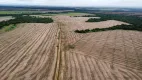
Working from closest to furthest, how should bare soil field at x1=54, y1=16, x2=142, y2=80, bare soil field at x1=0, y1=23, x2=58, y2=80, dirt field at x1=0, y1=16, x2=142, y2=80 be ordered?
bare soil field at x1=0, y1=23, x2=58, y2=80 → dirt field at x1=0, y1=16, x2=142, y2=80 → bare soil field at x1=54, y1=16, x2=142, y2=80

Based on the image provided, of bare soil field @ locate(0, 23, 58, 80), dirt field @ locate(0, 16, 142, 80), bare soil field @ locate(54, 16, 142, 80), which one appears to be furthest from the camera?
bare soil field @ locate(54, 16, 142, 80)

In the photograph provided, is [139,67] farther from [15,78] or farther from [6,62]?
[6,62]

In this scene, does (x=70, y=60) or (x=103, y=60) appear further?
(x=103, y=60)

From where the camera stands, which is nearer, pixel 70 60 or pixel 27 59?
pixel 70 60

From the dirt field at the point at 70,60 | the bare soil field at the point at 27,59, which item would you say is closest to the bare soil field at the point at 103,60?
the dirt field at the point at 70,60

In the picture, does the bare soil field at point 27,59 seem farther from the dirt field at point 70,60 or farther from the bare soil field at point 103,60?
the bare soil field at point 103,60

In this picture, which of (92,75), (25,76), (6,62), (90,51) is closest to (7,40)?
(6,62)

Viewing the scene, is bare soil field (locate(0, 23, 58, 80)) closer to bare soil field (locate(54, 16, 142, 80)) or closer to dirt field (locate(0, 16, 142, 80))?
dirt field (locate(0, 16, 142, 80))

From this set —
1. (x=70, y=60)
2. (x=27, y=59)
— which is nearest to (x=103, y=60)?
(x=70, y=60)

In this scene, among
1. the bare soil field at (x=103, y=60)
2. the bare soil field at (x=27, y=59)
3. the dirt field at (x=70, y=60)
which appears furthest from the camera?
the bare soil field at (x=103, y=60)

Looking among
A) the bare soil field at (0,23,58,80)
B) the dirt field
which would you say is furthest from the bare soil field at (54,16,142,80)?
the bare soil field at (0,23,58,80)

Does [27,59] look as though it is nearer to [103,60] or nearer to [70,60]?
[70,60]

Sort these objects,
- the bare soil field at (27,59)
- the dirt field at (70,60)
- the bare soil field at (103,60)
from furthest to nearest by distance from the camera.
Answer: the bare soil field at (103,60) < the dirt field at (70,60) < the bare soil field at (27,59)
